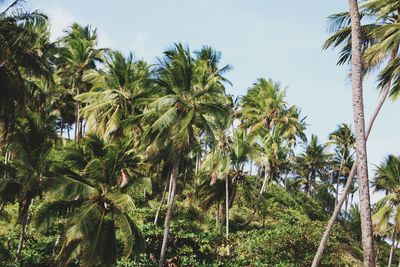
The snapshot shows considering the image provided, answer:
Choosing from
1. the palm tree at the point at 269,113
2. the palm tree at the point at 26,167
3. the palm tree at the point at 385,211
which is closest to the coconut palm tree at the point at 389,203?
the palm tree at the point at 385,211

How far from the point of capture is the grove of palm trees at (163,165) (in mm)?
15531

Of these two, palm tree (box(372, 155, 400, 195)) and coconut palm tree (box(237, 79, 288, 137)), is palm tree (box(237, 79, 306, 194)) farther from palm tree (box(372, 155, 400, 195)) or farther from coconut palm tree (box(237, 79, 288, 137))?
palm tree (box(372, 155, 400, 195))

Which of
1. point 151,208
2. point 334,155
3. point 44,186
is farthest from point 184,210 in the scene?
point 334,155

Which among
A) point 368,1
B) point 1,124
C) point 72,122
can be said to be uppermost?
point 72,122

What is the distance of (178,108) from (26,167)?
6952mm

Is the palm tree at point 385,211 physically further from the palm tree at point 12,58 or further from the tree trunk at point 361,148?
the palm tree at point 12,58

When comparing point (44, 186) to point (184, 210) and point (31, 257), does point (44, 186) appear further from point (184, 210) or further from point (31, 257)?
point (184, 210)

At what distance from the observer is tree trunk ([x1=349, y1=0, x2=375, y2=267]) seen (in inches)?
416

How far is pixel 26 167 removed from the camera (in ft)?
60.9

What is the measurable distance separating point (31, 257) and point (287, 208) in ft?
72.2

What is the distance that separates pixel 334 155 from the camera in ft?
172

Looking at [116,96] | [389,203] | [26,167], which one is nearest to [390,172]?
[389,203]

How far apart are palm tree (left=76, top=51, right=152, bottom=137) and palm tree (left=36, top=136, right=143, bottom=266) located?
10169 mm

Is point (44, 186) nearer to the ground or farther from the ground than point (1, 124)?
nearer to the ground
